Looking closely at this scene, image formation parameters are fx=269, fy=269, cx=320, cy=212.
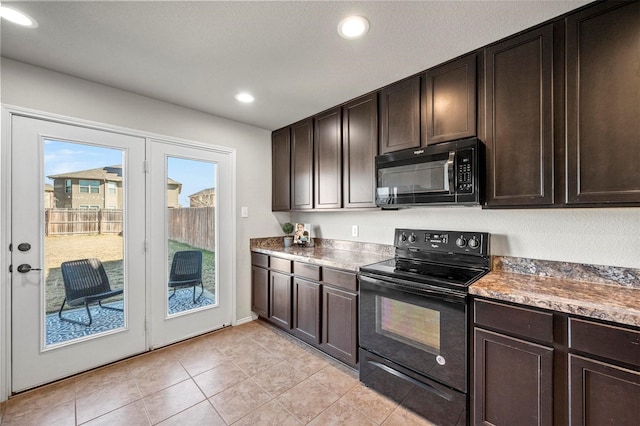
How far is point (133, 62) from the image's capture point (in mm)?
1979

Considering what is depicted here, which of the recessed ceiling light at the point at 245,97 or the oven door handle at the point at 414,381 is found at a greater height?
the recessed ceiling light at the point at 245,97

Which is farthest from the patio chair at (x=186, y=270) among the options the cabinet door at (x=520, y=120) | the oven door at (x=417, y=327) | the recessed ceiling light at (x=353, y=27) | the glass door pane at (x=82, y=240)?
the cabinet door at (x=520, y=120)

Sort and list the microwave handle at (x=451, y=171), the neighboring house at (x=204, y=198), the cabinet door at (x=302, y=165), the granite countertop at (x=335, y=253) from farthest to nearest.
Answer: the cabinet door at (x=302, y=165)
the neighboring house at (x=204, y=198)
the granite countertop at (x=335, y=253)
the microwave handle at (x=451, y=171)

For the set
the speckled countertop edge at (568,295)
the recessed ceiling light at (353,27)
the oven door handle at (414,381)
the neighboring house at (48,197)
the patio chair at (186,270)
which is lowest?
the oven door handle at (414,381)

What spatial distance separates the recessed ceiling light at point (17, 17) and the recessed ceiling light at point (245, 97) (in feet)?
4.29

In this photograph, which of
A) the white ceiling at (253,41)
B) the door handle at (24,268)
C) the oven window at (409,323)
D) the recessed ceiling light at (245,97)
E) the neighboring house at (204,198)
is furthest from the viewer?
the neighboring house at (204,198)

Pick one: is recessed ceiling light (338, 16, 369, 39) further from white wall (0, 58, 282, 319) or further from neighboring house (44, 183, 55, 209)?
neighboring house (44, 183, 55, 209)

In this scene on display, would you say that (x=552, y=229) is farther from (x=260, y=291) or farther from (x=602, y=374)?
(x=260, y=291)

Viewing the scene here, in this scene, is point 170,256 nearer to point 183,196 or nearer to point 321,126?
point 183,196

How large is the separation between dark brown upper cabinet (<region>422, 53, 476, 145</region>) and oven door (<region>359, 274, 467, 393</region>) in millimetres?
1119

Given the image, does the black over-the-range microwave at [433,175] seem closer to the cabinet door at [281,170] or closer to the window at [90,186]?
the cabinet door at [281,170]

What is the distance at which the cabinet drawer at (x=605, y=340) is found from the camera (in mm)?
1136

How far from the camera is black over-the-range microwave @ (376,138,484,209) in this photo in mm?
1773

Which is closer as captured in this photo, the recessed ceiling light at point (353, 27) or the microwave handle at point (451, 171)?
the recessed ceiling light at point (353, 27)
